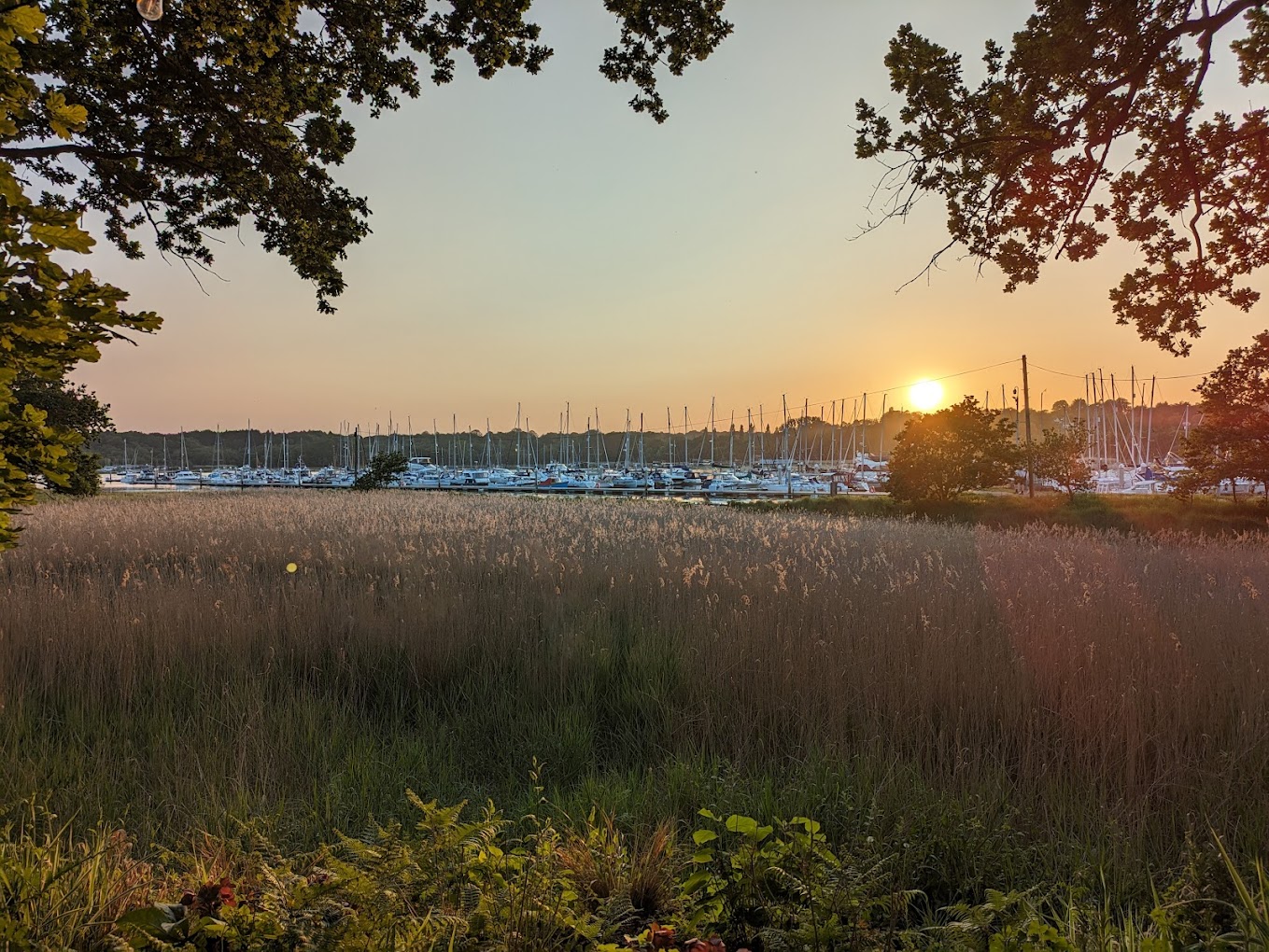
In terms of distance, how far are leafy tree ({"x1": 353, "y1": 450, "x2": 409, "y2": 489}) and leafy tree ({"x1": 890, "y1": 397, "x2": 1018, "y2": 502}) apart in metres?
29.2

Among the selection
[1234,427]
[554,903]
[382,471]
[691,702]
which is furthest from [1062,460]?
[382,471]

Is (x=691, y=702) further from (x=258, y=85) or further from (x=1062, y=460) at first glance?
(x=1062, y=460)

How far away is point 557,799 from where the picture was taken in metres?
3.41

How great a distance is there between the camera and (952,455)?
3048 cm

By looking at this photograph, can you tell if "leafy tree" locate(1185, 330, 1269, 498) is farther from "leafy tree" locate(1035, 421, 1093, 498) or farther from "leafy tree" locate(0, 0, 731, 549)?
"leafy tree" locate(0, 0, 731, 549)

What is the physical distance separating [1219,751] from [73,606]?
882 cm

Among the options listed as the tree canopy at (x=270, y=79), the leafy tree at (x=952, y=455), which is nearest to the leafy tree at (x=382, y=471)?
the leafy tree at (x=952, y=455)

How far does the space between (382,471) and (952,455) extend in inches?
1256

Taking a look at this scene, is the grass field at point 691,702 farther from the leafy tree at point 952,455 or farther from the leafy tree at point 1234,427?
the leafy tree at point 952,455

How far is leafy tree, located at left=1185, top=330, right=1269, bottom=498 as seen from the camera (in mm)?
19016

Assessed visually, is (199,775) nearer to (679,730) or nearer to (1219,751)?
(679,730)

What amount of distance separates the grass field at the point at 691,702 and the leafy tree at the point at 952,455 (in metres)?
23.1

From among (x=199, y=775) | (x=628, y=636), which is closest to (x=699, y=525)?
(x=628, y=636)

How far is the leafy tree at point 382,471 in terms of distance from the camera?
132 feet
